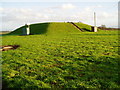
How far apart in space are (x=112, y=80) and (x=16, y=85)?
4.87 m

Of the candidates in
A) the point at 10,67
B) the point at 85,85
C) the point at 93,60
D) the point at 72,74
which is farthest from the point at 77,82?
the point at 10,67

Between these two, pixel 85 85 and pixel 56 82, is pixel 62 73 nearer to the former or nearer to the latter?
pixel 56 82

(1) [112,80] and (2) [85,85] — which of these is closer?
(2) [85,85]

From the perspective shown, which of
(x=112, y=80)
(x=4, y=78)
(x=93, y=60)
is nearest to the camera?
(x=112, y=80)

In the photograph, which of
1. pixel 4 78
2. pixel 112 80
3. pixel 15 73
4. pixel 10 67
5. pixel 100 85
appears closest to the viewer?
pixel 100 85

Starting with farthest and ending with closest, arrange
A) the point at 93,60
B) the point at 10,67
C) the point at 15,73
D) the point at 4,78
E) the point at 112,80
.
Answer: the point at 93,60, the point at 10,67, the point at 15,73, the point at 4,78, the point at 112,80

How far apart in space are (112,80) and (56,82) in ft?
9.40

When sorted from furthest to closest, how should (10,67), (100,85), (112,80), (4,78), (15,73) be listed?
(10,67)
(15,73)
(4,78)
(112,80)
(100,85)

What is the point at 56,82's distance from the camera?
21.7ft

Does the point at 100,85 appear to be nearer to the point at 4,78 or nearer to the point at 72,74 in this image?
the point at 72,74

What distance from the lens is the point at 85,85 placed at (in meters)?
6.14

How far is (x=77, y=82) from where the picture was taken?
6461 millimetres

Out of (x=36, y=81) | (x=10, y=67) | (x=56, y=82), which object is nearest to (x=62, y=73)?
(x=56, y=82)

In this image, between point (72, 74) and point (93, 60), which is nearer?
point (72, 74)
